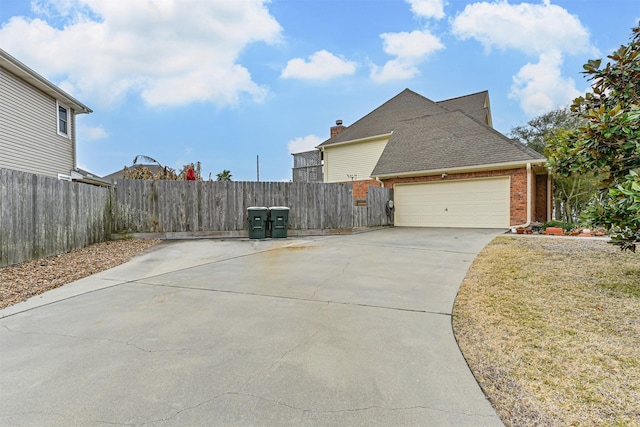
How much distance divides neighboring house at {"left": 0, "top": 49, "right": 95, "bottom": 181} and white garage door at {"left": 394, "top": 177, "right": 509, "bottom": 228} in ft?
46.1

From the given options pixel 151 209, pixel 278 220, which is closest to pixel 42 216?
pixel 151 209

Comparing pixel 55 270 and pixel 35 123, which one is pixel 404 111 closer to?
pixel 35 123

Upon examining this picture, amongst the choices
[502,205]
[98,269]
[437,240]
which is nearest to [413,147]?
[502,205]

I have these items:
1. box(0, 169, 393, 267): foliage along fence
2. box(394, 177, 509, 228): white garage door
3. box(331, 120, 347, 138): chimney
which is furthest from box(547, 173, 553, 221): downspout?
box(331, 120, 347, 138): chimney

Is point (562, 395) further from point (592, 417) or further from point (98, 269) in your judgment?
point (98, 269)

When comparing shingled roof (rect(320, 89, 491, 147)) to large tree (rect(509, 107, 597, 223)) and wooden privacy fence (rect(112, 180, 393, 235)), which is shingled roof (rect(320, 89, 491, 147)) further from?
wooden privacy fence (rect(112, 180, 393, 235))

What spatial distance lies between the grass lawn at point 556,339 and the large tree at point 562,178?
9.90 metres

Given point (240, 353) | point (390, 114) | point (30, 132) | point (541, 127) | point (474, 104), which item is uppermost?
point (474, 104)

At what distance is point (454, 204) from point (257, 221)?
8.14 m

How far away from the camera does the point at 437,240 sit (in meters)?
9.23

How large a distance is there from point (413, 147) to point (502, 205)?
16.0ft

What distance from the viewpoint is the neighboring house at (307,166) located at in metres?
24.3

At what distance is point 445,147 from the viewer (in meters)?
14.0

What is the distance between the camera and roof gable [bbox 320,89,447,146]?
710 inches
